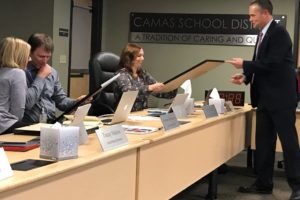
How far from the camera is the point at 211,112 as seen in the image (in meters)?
3.42

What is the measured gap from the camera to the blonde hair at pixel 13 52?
9.15 feet

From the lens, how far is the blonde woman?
275 centimetres

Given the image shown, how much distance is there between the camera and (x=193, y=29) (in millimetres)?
6902

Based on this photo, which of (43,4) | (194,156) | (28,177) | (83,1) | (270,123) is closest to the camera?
(28,177)

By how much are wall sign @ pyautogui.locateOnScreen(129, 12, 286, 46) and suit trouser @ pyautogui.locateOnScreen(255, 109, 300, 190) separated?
3056mm

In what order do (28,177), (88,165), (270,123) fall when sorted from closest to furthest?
(28,177) → (88,165) → (270,123)

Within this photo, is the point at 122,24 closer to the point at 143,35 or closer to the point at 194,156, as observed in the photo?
the point at 143,35

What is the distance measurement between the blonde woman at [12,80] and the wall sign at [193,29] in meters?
4.30

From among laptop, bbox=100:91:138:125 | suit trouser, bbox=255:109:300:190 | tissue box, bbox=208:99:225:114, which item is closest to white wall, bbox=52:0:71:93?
tissue box, bbox=208:99:225:114

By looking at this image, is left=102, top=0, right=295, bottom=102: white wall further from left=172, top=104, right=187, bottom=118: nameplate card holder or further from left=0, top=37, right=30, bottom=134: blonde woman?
left=0, top=37, right=30, bottom=134: blonde woman

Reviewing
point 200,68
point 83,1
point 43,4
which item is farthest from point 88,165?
point 83,1

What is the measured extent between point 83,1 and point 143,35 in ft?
3.24

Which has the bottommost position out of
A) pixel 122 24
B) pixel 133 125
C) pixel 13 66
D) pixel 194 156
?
pixel 194 156

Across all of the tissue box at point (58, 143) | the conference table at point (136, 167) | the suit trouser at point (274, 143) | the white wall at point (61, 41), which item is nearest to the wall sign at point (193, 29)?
the white wall at point (61, 41)
